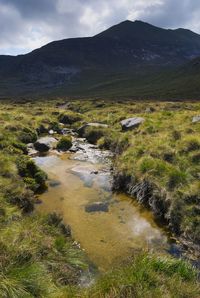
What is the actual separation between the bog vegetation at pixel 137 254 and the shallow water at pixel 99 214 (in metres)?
0.88

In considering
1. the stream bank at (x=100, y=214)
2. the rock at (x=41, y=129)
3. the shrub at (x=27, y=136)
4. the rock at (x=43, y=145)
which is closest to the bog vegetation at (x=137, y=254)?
the stream bank at (x=100, y=214)

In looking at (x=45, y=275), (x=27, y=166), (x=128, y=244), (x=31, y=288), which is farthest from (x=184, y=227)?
(x=27, y=166)

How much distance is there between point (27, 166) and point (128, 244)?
9.78 m

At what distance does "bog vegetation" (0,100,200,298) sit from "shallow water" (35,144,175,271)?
878 mm

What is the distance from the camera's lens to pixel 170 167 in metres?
18.3

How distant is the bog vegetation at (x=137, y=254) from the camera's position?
7547 millimetres

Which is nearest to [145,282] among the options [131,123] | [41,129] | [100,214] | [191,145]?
[100,214]

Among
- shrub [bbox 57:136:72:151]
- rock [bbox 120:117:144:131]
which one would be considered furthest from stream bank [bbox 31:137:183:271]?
rock [bbox 120:117:144:131]

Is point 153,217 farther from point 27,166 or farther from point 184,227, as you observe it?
point 27,166

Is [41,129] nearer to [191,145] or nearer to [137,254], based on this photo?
[191,145]

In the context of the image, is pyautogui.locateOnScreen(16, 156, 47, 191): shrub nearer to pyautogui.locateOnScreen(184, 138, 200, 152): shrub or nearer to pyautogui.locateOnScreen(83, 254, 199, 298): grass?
pyautogui.locateOnScreen(184, 138, 200, 152): shrub

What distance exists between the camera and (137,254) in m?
11.0

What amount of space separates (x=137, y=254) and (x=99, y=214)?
6012 mm

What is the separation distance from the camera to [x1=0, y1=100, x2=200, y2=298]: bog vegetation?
7.55 meters
